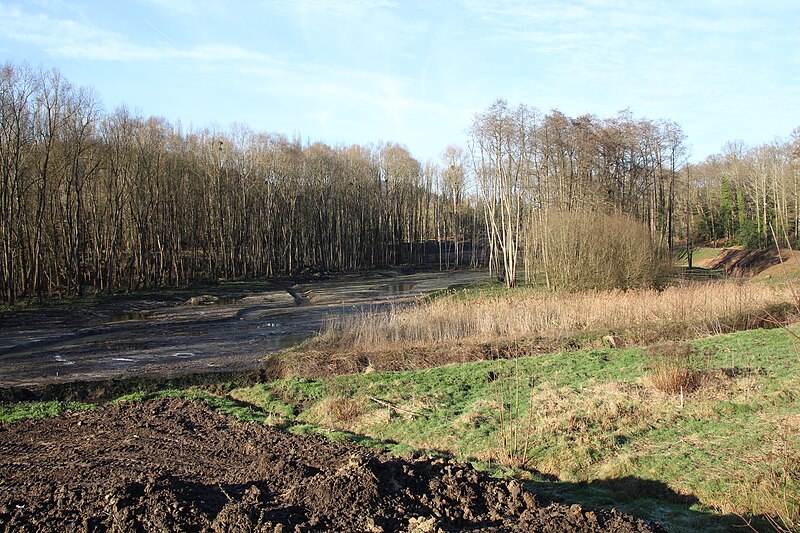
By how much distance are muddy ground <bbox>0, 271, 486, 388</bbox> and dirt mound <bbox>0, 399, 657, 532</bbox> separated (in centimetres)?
895

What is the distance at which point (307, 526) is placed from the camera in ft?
15.7

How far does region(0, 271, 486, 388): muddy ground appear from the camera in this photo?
1739cm

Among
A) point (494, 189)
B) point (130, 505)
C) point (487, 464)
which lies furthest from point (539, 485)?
point (494, 189)

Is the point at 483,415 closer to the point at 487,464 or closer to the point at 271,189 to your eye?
the point at 487,464

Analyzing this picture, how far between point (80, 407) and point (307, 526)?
28.1 feet

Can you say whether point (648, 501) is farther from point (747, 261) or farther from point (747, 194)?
point (747, 194)

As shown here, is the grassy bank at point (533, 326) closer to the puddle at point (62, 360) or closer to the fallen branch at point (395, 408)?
the fallen branch at point (395, 408)

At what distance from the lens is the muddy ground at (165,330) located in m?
17.4

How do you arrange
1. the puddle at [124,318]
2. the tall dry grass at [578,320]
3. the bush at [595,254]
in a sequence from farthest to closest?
the puddle at [124,318] → the bush at [595,254] → the tall dry grass at [578,320]

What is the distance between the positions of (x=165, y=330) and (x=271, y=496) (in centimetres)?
2106

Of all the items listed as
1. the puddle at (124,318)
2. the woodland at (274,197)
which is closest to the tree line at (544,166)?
the woodland at (274,197)

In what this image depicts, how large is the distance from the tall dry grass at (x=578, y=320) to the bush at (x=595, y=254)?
16.0ft

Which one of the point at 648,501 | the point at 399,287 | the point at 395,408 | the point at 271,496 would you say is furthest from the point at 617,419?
the point at 399,287

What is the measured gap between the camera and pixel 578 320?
18328 millimetres
